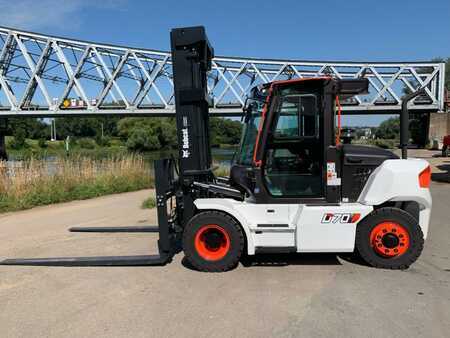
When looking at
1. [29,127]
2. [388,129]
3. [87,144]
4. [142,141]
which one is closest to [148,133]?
[142,141]

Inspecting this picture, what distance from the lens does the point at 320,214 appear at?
478 cm

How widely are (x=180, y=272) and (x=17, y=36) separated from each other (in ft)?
242

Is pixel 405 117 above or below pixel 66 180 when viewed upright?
above

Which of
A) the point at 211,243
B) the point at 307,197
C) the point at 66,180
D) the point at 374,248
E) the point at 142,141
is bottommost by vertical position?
the point at 374,248

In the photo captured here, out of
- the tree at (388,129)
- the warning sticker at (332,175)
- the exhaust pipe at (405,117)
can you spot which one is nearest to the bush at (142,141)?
the warning sticker at (332,175)

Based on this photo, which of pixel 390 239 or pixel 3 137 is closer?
pixel 390 239


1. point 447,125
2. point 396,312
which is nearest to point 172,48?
point 396,312

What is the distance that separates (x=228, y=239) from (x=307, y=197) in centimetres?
112

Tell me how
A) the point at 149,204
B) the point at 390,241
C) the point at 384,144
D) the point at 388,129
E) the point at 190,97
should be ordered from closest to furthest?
the point at 390,241
the point at 190,97
the point at 384,144
the point at 149,204
the point at 388,129

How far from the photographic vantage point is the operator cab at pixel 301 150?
16.1 ft

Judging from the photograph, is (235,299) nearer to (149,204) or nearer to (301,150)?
(301,150)

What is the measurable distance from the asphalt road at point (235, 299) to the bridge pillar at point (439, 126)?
143ft

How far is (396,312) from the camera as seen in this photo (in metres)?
3.77

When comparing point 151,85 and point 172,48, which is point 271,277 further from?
point 151,85
